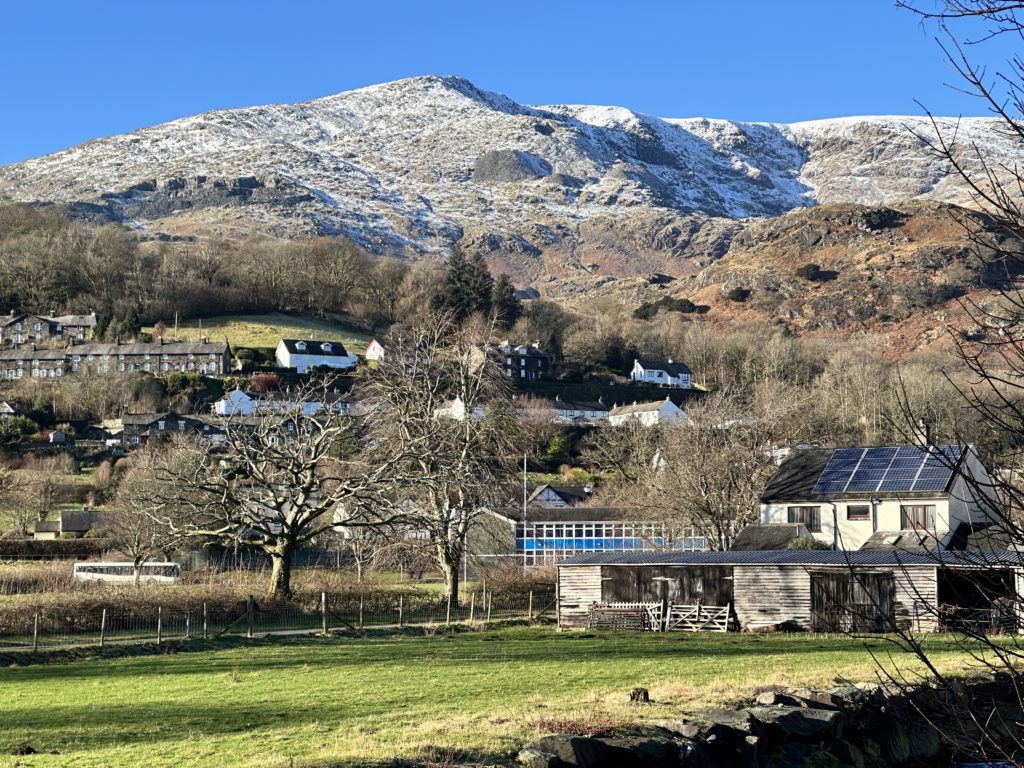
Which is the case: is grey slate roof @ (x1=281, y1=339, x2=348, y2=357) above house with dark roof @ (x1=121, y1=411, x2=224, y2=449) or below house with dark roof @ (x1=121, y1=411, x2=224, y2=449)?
above

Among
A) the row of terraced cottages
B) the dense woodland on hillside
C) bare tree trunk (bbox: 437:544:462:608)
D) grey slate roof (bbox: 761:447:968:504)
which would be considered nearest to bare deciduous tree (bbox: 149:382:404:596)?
bare tree trunk (bbox: 437:544:462:608)

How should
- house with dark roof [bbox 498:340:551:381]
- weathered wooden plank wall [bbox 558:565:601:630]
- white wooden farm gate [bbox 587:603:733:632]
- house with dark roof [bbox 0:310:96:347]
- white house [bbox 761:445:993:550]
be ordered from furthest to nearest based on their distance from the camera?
house with dark roof [bbox 0:310:96:347] → house with dark roof [bbox 498:340:551:381] → white house [bbox 761:445:993:550] → weathered wooden plank wall [bbox 558:565:601:630] → white wooden farm gate [bbox 587:603:733:632]

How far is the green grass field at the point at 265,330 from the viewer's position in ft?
463

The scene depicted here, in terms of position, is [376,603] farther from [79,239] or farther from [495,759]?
[79,239]

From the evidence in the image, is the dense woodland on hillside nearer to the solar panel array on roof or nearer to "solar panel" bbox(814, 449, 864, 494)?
"solar panel" bbox(814, 449, 864, 494)

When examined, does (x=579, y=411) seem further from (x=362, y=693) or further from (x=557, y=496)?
(x=362, y=693)

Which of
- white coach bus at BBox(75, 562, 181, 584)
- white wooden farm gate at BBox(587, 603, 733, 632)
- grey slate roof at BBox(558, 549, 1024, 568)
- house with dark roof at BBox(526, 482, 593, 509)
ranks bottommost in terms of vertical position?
white wooden farm gate at BBox(587, 603, 733, 632)

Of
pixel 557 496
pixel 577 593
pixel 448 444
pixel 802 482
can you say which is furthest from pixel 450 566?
pixel 557 496

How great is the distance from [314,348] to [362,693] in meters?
115

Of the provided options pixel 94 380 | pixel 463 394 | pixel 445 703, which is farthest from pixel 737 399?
pixel 445 703

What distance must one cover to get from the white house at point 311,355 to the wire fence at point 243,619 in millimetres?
86580

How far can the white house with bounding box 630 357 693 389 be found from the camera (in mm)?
146125

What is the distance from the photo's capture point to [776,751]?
18.6 metres

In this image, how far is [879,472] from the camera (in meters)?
52.2
